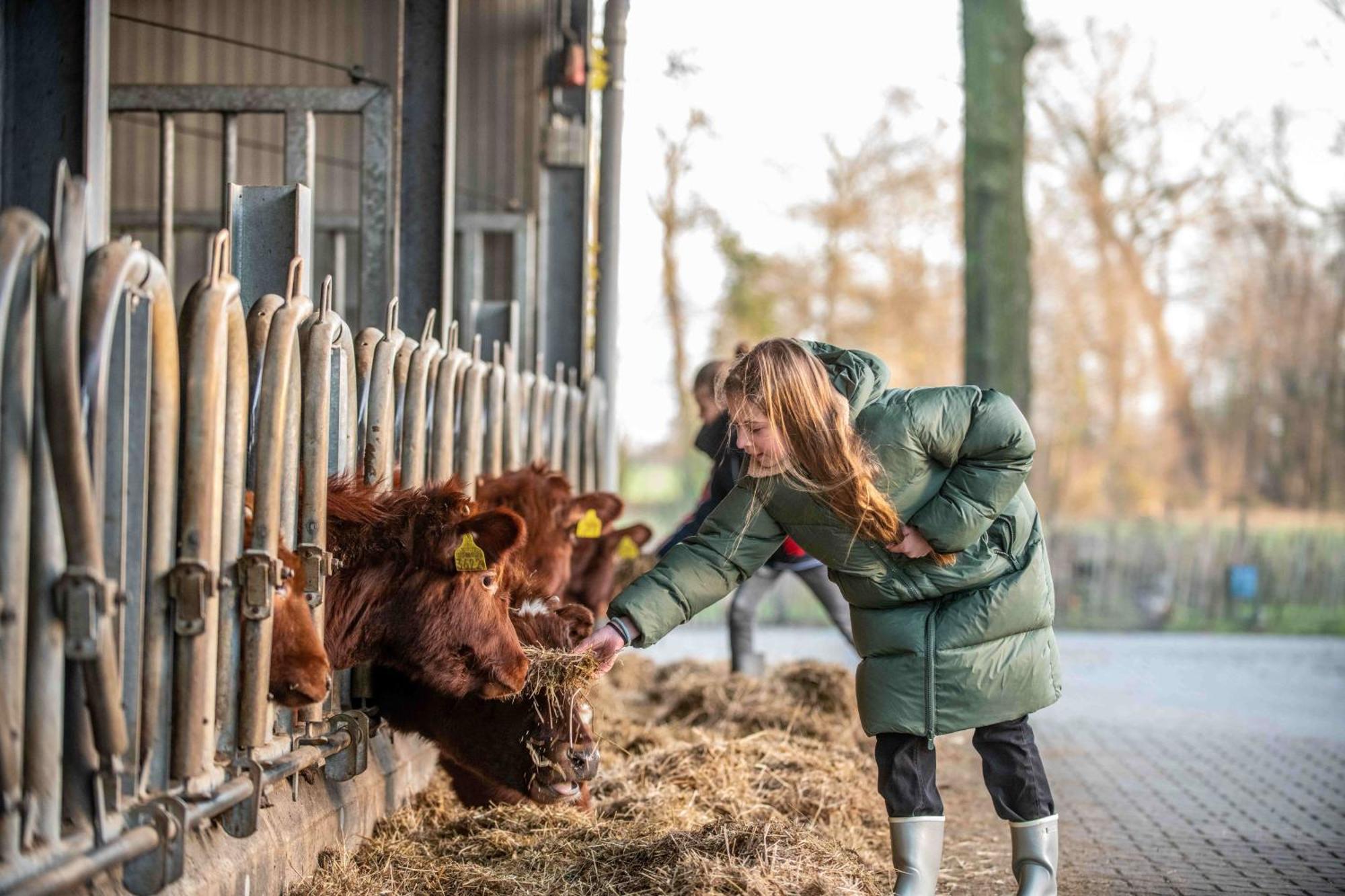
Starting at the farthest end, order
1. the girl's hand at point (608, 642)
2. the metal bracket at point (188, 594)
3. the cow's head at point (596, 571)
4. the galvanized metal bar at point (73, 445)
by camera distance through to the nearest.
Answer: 1. the cow's head at point (596, 571)
2. the girl's hand at point (608, 642)
3. the metal bracket at point (188, 594)
4. the galvanized metal bar at point (73, 445)

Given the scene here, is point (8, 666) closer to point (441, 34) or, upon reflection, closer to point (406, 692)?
point (406, 692)

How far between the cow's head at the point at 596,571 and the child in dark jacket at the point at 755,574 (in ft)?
1.36

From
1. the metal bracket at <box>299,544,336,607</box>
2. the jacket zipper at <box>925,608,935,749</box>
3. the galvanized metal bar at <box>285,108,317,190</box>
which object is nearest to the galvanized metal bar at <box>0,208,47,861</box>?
the metal bracket at <box>299,544,336,607</box>

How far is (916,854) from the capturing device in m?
4.29

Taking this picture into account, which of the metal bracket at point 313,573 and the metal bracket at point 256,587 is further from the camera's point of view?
the metal bracket at point 313,573

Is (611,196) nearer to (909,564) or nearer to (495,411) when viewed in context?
(495,411)

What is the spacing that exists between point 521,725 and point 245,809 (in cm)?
123

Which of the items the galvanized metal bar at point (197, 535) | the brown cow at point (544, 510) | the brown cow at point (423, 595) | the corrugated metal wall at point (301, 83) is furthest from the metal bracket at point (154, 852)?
the corrugated metal wall at point (301, 83)

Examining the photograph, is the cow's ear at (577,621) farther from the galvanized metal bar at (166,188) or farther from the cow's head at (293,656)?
the galvanized metal bar at (166,188)

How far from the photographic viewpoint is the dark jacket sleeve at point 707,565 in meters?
4.39

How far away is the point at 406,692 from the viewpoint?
5129mm

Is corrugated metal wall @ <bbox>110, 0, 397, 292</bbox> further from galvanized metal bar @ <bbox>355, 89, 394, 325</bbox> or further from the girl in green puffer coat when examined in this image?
the girl in green puffer coat

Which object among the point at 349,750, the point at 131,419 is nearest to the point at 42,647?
the point at 131,419

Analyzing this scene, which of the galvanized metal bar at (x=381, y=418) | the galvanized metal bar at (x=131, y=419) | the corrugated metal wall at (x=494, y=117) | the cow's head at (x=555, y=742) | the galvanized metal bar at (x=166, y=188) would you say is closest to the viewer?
the galvanized metal bar at (x=131, y=419)
